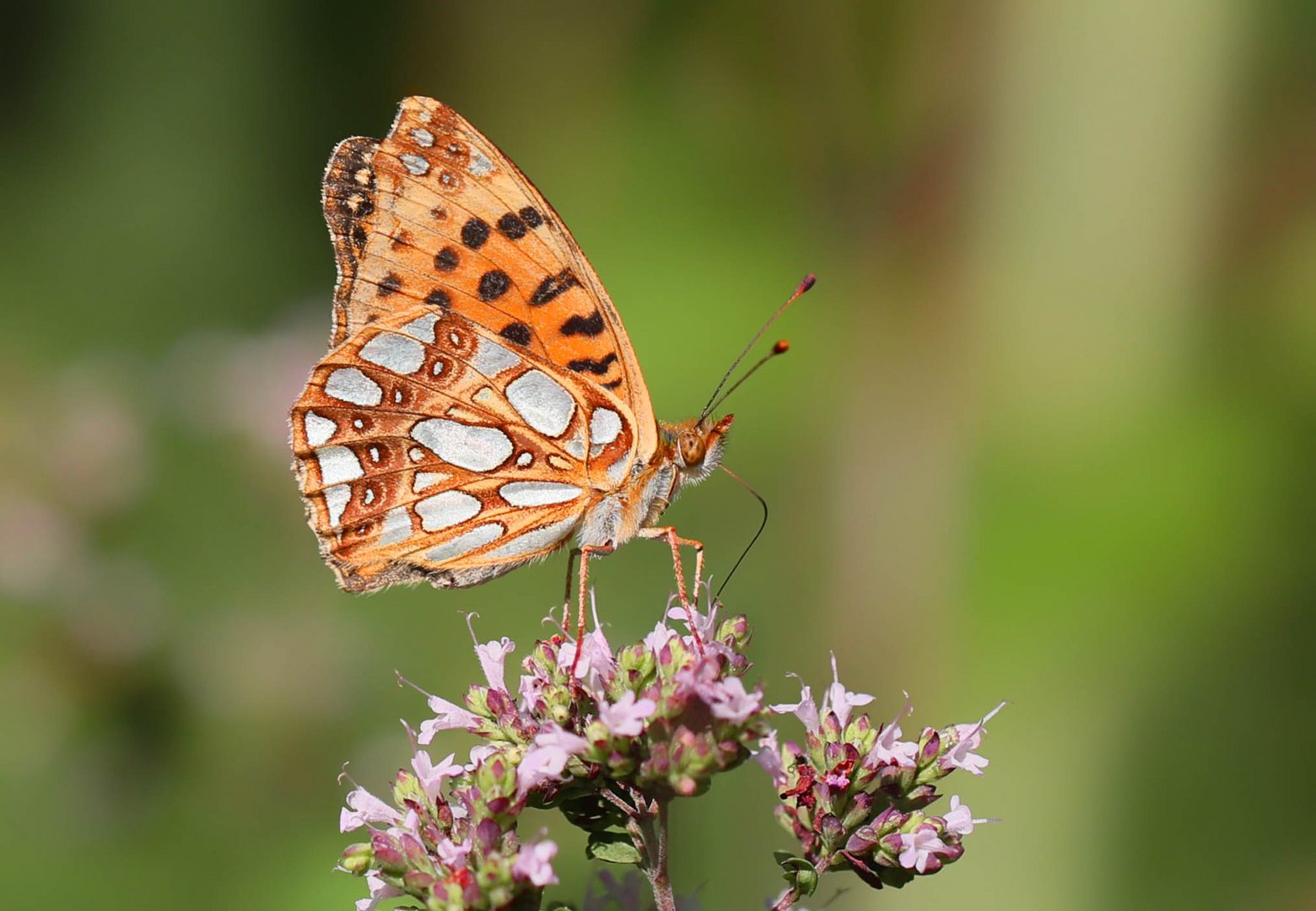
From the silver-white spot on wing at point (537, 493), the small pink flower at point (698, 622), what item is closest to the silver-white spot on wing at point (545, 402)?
the silver-white spot on wing at point (537, 493)

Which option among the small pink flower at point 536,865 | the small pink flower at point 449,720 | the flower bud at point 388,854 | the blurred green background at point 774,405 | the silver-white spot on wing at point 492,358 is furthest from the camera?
the blurred green background at point 774,405

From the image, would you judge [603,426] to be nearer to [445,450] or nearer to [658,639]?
[445,450]

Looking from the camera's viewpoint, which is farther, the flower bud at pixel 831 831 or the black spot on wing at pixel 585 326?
the black spot on wing at pixel 585 326

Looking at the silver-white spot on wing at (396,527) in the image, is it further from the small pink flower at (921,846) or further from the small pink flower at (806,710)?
the small pink flower at (921,846)

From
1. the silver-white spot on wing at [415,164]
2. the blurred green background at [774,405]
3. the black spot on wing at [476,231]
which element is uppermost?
the silver-white spot on wing at [415,164]

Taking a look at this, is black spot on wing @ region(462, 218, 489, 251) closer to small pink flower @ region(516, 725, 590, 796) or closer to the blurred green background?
small pink flower @ region(516, 725, 590, 796)

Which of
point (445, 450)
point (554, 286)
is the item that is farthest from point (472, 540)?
point (554, 286)

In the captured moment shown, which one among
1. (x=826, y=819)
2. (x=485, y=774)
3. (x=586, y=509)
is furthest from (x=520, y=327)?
(x=826, y=819)
